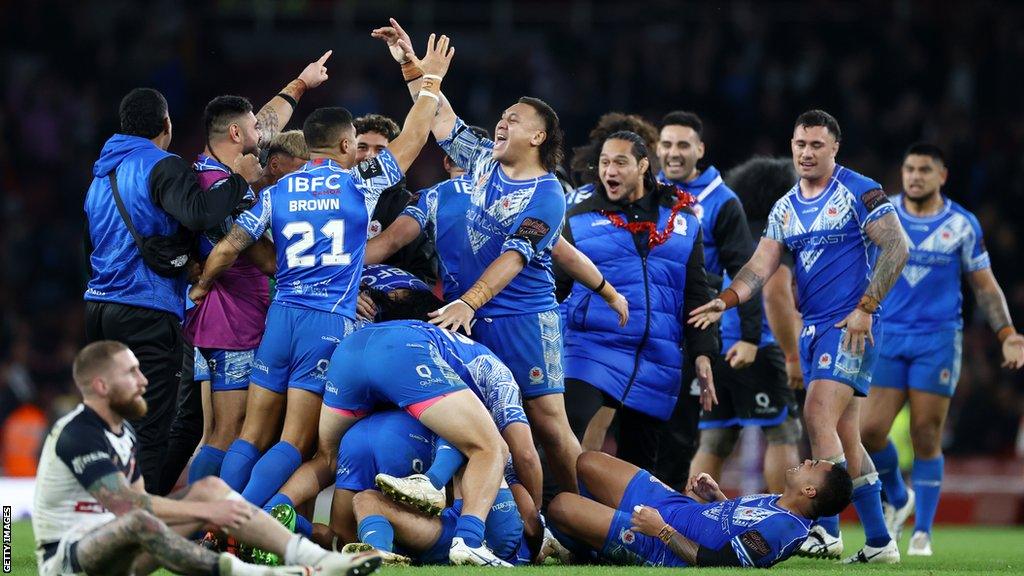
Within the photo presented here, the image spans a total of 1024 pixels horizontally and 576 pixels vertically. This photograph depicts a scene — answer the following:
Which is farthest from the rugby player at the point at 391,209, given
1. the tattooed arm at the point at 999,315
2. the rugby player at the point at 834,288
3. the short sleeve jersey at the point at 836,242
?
the tattooed arm at the point at 999,315

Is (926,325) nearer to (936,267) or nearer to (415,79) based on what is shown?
(936,267)

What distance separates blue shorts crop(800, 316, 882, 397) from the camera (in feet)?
28.0

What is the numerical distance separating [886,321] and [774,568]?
3.61m

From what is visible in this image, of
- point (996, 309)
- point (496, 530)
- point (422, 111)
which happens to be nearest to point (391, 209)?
point (422, 111)

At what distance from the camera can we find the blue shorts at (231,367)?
329 inches

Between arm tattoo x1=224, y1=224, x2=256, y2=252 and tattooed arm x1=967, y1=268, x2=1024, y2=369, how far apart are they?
531 cm

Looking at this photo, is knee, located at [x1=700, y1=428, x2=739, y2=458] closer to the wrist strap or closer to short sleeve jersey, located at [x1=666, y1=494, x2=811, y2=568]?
the wrist strap

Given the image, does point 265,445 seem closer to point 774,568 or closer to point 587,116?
point 774,568

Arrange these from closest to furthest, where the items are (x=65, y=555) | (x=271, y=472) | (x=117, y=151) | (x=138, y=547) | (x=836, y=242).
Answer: (x=138, y=547), (x=65, y=555), (x=271, y=472), (x=117, y=151), (x=836, y=242)

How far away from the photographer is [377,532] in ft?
23.6

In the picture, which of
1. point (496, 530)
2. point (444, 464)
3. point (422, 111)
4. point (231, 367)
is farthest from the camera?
point (422, 111)

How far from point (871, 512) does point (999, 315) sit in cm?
231

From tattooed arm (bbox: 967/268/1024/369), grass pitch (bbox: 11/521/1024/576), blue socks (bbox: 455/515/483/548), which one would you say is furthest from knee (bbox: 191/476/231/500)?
tattooed arm (bbox: 967/268/1024/369)

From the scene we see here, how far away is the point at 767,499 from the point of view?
746 centimetres
